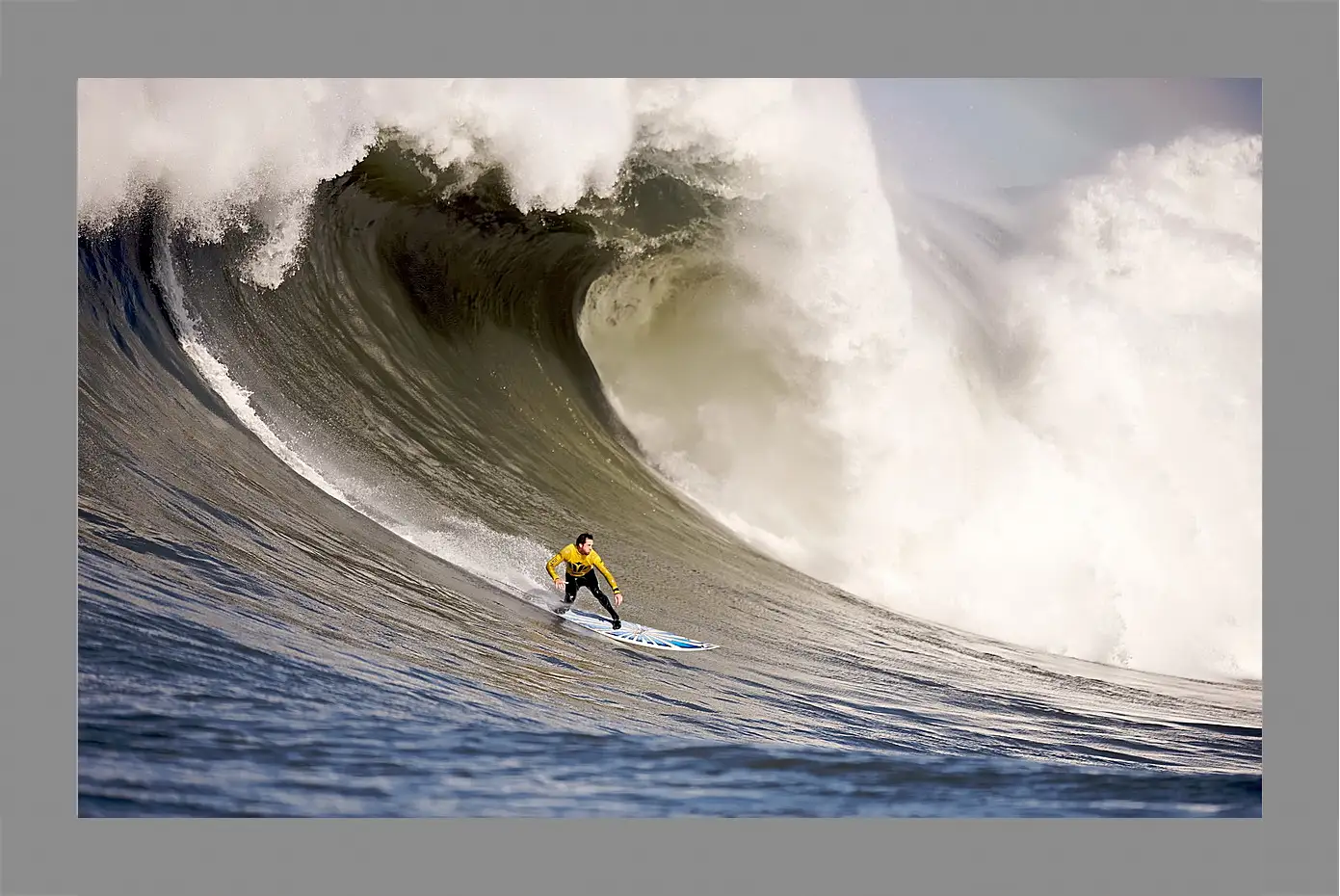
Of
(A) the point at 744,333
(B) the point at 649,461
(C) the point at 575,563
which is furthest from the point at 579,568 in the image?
(A) the point at 744,333

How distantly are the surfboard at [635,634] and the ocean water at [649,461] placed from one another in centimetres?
9

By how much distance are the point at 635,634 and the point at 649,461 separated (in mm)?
1726

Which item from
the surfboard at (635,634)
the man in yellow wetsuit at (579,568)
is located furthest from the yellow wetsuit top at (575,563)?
the surfboard at (635,634)

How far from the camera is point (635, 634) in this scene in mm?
5449

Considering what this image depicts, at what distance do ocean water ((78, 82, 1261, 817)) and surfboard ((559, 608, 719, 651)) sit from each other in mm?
94

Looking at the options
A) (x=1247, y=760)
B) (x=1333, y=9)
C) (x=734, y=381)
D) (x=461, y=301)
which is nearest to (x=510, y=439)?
(x=461, y=301)

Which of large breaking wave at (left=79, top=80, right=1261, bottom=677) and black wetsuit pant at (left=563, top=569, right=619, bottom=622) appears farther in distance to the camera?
large breaking wave at (left=79, top=80, right=1261, bottom=677)

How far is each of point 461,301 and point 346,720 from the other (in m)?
2.93

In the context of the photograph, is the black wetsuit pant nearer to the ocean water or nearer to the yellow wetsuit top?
the yellow wetsuit top

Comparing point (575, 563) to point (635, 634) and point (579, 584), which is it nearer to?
point (579, 584)

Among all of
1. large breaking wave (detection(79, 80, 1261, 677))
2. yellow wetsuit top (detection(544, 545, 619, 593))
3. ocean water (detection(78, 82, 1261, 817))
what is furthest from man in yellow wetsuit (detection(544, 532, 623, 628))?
large breaking wave (detection(79, 80, 1261, 677))

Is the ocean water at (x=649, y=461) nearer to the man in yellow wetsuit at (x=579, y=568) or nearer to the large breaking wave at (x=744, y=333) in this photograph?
the large breaking wave at (x=744, y=333)

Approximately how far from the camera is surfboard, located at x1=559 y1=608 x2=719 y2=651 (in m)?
5.39

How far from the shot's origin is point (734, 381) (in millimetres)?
7059
